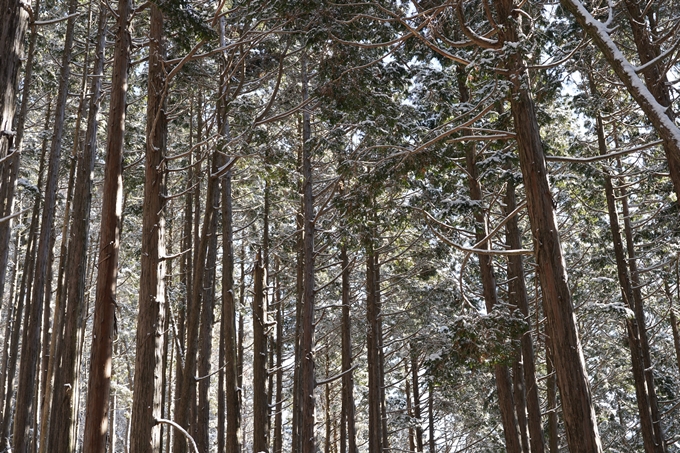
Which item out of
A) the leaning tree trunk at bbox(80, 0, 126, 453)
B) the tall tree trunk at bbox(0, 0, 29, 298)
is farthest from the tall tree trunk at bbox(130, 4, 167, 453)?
the tall tree trunk at bbox(0, 0, 29, 298)

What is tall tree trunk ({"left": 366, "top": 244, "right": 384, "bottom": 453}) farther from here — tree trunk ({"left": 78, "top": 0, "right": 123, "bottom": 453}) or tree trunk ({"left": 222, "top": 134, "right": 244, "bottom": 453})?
tree trunk ({"left": 78, "top": 0, "right": 123, "bottom": 453})

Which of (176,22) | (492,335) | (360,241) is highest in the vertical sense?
(176,22)

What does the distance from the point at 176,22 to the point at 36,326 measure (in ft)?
26.9

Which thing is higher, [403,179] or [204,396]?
[403,179]

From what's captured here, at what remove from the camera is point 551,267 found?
6.86 meters

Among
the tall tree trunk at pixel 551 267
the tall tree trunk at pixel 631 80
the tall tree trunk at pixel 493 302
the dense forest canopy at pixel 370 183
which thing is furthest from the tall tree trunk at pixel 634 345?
the tall tree trunk at pixel 631 80

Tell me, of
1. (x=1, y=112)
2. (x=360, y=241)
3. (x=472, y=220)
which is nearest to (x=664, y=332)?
(x=472, y=220)

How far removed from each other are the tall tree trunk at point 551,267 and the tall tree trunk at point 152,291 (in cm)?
464

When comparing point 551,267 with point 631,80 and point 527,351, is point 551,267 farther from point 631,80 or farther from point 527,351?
point 527,351

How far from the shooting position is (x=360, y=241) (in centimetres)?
1157

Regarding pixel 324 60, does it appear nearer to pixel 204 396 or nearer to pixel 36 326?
pixel 204 396

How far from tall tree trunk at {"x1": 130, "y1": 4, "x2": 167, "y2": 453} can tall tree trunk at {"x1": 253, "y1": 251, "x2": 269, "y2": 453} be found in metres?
5.08

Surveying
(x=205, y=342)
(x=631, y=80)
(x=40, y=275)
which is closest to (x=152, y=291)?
(x=205, y=342)

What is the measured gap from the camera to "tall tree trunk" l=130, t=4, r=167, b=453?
A: 6672mm
